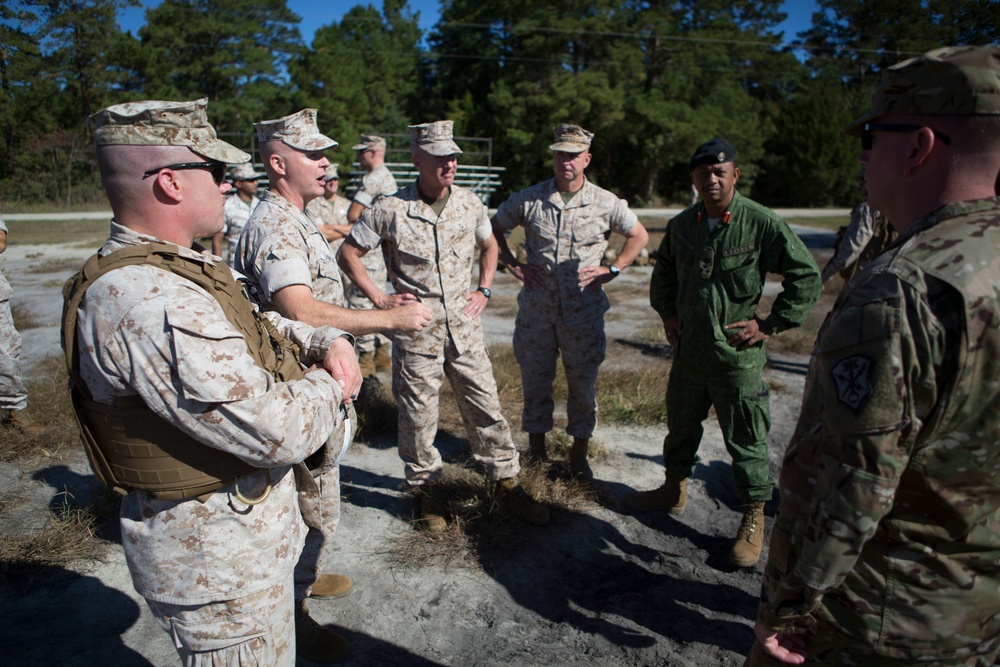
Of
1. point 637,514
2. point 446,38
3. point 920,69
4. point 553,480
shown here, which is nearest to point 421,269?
point 553,480

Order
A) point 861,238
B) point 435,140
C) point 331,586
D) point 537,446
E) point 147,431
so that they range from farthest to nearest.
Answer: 1. point 861,238
2. point 537,446
3. point 435,140
4. point 331,586
5. point 147,431

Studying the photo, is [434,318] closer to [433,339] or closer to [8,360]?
[433,339]

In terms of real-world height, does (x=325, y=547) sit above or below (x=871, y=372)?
below

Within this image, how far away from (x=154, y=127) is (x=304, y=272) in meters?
1.04

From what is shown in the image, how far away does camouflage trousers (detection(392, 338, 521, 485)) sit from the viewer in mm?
3947

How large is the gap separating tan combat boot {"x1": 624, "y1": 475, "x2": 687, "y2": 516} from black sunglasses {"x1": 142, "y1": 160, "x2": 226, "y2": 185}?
3131 mm

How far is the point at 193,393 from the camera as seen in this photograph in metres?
1.58

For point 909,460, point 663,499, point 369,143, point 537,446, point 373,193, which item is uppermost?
point 369,143

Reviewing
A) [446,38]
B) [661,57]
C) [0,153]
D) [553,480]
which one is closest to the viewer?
[553,480]

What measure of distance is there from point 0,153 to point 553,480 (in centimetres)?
580

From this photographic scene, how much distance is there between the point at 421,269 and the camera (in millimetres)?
3965

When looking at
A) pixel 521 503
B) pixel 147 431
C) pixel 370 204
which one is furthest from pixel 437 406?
pixel 370 204

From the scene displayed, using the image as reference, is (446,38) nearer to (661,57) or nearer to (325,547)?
(661,57)

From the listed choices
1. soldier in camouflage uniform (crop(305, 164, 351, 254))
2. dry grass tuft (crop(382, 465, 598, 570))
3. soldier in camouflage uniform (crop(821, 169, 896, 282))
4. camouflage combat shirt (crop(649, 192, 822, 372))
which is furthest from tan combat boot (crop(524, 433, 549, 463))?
soldier in camouflage uniform (crop(305, 164, 351, 254))
